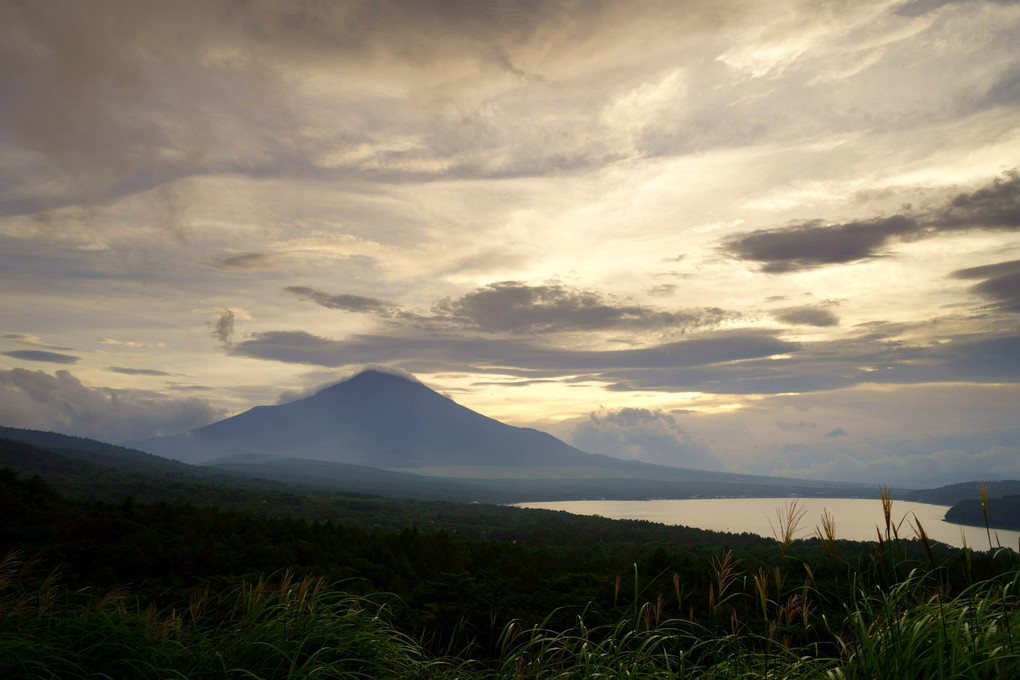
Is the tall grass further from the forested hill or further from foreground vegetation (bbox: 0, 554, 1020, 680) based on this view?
the forested hill

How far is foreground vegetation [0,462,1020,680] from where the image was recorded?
5.12 meters

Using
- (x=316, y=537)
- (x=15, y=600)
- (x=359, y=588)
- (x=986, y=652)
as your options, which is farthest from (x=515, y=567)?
(x=986, y=652)

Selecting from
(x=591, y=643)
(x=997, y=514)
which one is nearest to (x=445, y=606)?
(x=591, y=643)

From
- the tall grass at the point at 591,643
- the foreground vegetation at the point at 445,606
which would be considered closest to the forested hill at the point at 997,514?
the foreground vegetation at the point at 445,606

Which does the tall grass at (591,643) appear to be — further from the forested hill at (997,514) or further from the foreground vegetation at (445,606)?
the forested hill at (997,514)

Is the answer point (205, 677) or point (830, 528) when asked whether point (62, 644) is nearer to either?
point (205, 677)

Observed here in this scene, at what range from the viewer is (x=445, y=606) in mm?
15945

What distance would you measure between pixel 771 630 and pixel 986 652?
199 cm

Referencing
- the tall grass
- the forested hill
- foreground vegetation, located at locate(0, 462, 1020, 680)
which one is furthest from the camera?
the forested hill

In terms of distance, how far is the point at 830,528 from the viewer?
13.6 feet

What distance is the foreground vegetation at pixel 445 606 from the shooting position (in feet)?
16.8

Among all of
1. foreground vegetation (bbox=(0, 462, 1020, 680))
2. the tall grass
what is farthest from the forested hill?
the tall grass

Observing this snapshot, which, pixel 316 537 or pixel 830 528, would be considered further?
pixel 316 537

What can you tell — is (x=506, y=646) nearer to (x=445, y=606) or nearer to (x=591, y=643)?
(x=591, y=643)
